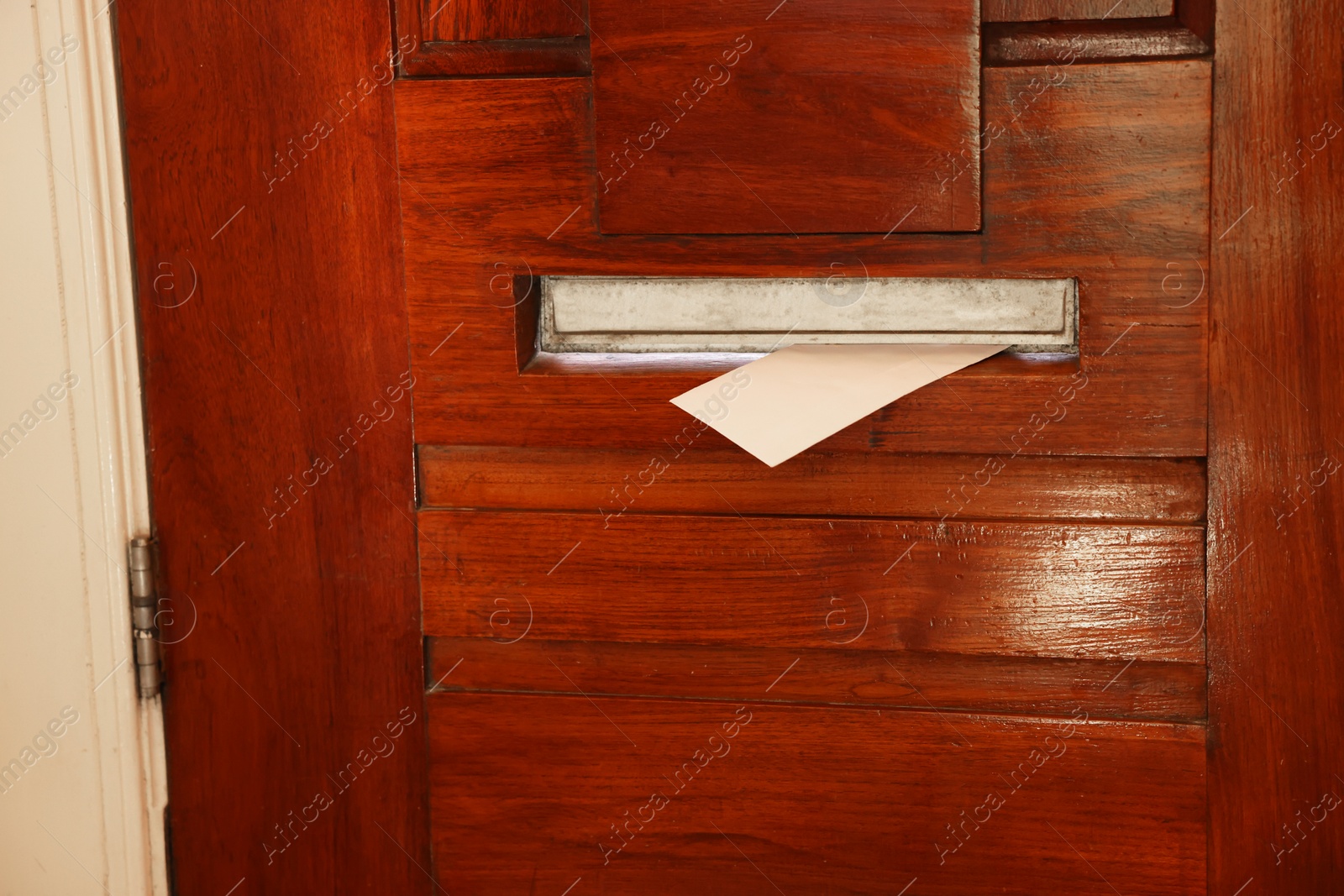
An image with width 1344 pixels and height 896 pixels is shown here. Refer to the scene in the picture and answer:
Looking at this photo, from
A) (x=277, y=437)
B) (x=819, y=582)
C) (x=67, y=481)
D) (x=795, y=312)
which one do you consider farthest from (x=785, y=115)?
(x=67, y=481)

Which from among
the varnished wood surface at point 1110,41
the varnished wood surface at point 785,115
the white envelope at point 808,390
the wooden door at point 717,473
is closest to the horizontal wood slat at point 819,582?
the wooden door at point 717,473

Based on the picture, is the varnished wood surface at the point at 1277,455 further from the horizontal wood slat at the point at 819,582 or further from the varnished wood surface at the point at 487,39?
the varnished wood surface at the point at 487,39

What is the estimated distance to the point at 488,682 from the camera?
3.14 feet

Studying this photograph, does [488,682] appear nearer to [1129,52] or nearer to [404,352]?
[404,352]

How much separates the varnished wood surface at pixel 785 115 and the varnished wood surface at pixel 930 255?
0.06 feet

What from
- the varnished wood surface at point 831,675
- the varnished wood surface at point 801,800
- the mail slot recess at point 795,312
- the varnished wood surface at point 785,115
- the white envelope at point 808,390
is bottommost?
the varnished wood surface at point 801,800

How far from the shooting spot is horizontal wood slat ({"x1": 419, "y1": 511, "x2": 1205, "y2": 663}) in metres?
0.86

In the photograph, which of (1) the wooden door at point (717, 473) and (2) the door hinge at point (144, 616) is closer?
(1) the wooden door at point (717, 473)

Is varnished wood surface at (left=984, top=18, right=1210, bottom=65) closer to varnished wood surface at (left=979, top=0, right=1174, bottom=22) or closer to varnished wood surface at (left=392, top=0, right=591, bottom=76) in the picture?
varnished wood surface at (left=979, top=0, right=1174, bottom=22)

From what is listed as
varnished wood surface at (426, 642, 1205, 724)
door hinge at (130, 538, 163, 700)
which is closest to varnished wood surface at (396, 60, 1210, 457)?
varnished wood surface at (426, 642, 1205, 724)

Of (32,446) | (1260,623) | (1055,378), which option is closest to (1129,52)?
(1055,378)

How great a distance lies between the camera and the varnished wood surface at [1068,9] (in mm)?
819

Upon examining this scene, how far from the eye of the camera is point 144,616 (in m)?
0.97

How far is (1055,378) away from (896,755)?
0.34 meters
